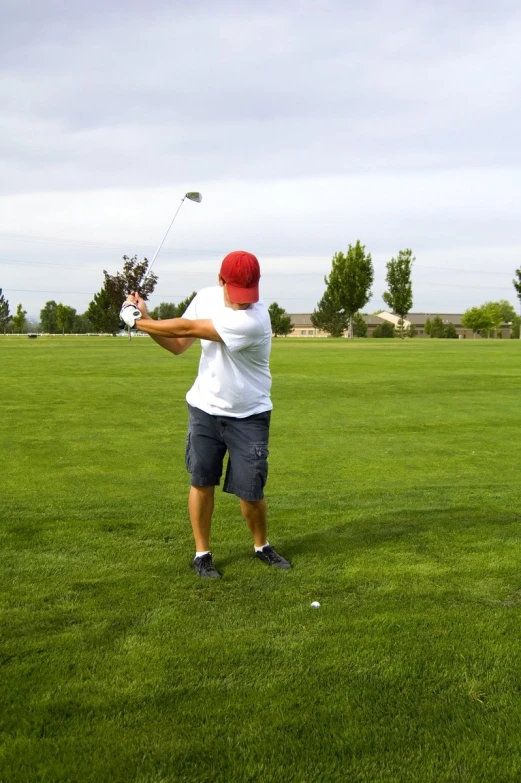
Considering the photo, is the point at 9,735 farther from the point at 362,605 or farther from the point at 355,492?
the point at 355,492

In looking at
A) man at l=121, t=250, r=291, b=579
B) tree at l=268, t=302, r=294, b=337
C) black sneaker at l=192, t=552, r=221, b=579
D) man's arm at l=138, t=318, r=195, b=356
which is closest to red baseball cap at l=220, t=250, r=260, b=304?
man at l=121, t=250, r=291, b=579

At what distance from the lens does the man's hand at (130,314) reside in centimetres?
504

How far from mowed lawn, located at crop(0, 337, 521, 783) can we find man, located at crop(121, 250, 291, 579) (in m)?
0.33

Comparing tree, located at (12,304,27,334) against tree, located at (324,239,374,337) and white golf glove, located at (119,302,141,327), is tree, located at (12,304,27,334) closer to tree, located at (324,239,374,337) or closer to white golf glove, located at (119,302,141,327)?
tree, located at (324,239,374,337)

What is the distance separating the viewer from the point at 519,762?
9.46 ft

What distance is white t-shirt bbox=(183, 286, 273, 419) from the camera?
5090mm

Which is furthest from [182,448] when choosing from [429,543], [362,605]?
[362,605]

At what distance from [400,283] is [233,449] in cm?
8413

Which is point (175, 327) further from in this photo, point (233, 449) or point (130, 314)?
point (233, 449)

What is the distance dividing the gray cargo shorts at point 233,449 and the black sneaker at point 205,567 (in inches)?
19.1

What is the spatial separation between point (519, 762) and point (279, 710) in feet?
3.06

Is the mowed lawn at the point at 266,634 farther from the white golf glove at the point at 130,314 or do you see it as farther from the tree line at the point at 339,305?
the tree line at the point at 339,305

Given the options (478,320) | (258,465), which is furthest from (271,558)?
(478,320)

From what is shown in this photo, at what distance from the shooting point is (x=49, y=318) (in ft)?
516
